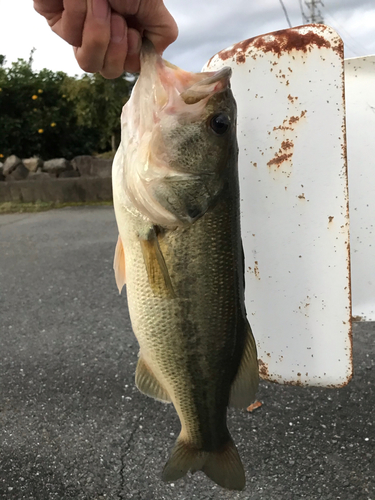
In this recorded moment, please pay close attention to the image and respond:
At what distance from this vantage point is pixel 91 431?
2.72 meters

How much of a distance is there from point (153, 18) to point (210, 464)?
1501mm

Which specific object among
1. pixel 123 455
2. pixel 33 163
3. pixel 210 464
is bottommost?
pixel 123 455

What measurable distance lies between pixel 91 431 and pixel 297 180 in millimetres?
1934

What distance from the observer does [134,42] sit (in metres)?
1.45

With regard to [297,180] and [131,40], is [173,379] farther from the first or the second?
[131,40]

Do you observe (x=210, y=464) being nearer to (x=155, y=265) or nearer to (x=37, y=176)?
(x=155, y=265)

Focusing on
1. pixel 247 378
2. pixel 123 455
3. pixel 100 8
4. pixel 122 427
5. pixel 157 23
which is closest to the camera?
pixel 100 8

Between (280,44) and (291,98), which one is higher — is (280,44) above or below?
above

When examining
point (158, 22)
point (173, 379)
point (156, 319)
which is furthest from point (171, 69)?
point (173, 379)

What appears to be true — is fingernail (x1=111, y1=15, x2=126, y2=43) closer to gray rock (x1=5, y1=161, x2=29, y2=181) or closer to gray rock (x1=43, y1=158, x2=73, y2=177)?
gray rock (x1=43, y1=158, x2=73, y2=177)

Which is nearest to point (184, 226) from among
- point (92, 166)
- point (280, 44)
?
point (280, 44)

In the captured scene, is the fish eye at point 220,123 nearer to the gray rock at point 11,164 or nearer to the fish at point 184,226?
the fish at point 184,226

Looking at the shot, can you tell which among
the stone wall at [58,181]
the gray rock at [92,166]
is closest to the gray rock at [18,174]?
the stone wall at [58,181]

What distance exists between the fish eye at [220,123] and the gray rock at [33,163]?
10.8 m
